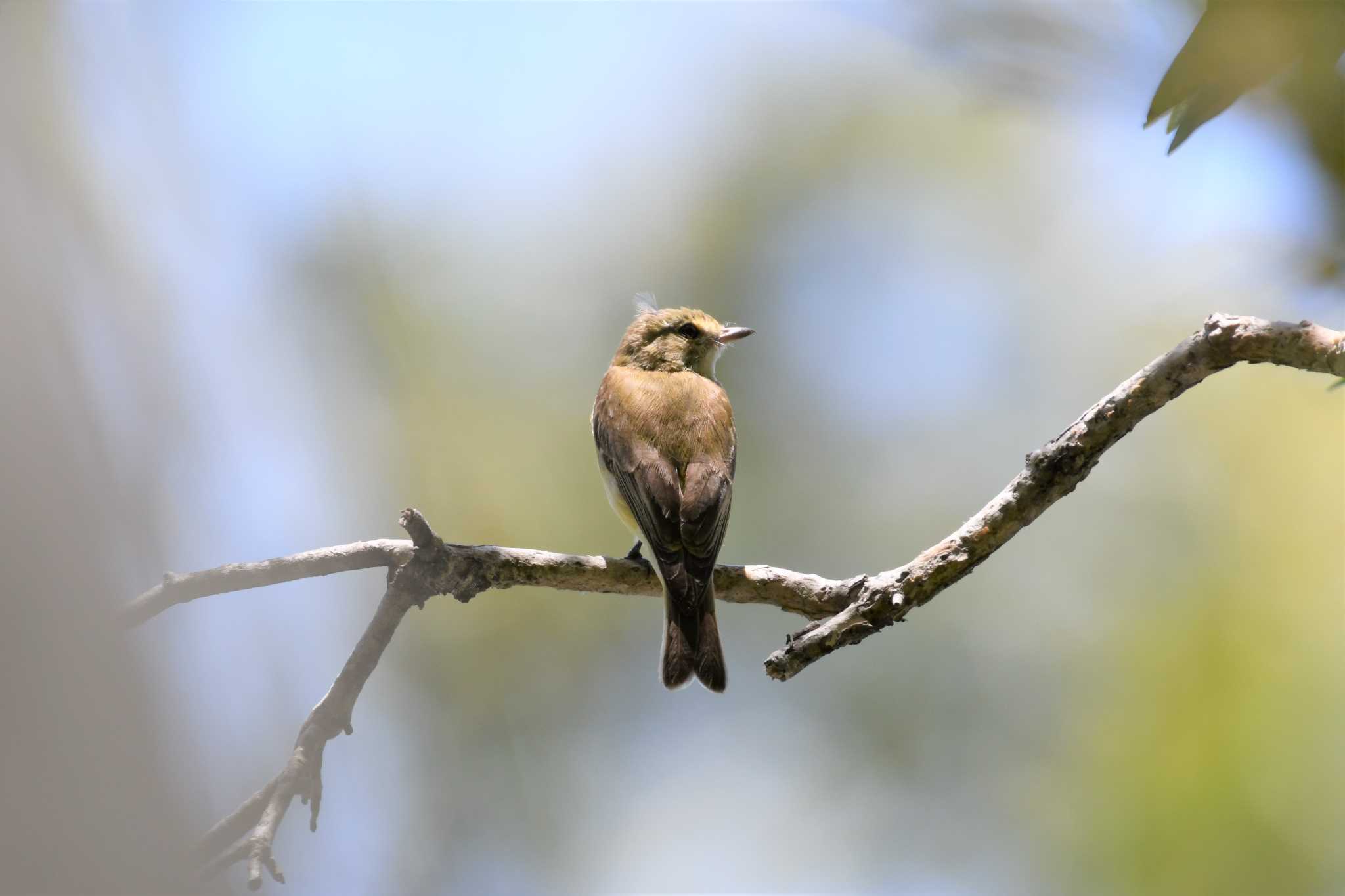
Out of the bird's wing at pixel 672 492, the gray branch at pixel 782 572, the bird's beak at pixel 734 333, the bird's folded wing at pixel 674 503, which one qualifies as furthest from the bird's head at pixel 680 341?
the gray branch at pixel 782 572

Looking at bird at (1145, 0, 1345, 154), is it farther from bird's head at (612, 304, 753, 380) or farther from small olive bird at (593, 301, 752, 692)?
bird's head at (612, 304, 753, 380)

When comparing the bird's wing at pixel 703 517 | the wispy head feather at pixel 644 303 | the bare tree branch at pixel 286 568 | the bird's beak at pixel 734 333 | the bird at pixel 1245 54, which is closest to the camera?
the bird at pixel 1245 54

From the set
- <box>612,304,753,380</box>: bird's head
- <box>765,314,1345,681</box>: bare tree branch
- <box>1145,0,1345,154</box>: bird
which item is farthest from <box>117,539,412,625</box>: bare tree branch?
<box>612,304,753,380</box>: bird's head

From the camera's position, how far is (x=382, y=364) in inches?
406

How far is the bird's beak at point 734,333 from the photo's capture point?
5.13 meters

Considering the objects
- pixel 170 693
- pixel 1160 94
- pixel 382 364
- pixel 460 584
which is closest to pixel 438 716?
pixel 382 364

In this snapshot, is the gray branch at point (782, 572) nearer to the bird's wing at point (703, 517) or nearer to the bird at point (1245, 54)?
the bird's wing at point (703, 517)

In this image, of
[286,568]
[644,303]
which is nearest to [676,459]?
[286,568]

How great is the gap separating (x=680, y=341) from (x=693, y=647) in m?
1.90

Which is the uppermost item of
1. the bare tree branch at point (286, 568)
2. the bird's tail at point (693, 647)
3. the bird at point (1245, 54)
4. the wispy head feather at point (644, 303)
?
the bird at point (1245, 54)

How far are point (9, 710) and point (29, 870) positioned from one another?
16cm

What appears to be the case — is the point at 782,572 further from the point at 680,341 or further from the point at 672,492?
the point at 680,341

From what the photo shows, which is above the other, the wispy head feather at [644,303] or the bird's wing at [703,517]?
the wispy head feather at [644,303]

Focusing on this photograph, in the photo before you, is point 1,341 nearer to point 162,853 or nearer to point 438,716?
point 162,853
